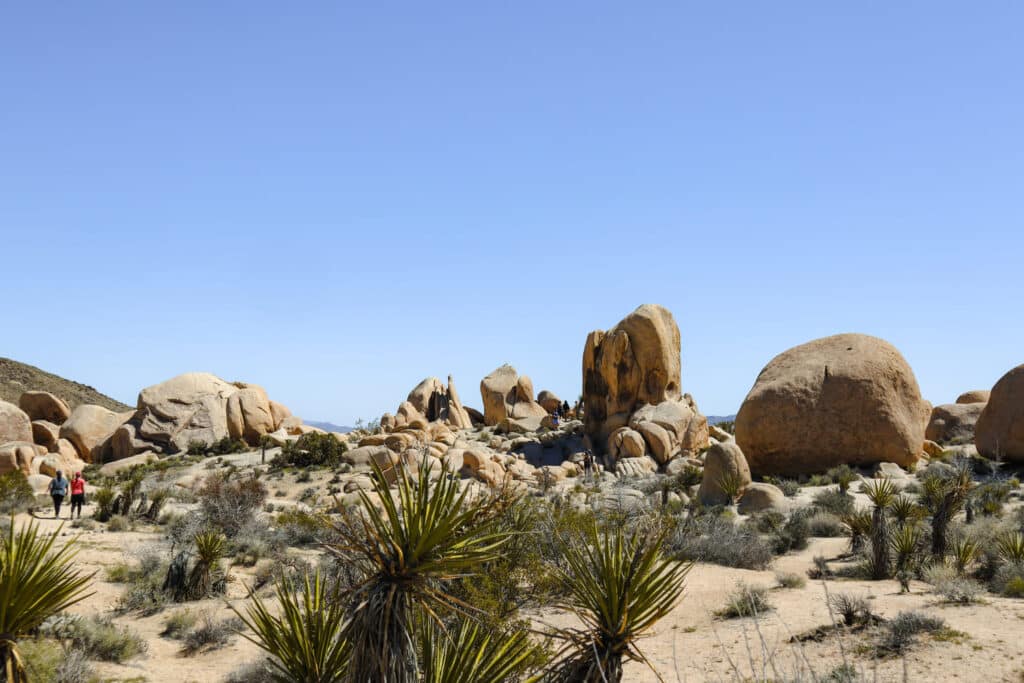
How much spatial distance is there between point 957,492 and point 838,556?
2874 millimetres

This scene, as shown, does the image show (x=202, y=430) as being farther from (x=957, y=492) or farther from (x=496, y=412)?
(x=957, y=492)

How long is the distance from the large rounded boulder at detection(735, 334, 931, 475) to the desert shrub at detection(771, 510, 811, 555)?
7.90m

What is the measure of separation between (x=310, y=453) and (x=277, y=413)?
10.2 m

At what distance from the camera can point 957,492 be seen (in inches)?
505

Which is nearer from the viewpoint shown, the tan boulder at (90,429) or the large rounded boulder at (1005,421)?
the large rounded boulder at (1005,421)

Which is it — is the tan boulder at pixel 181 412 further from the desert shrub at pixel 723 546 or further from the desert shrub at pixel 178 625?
the desert shrub at pixel 723 546

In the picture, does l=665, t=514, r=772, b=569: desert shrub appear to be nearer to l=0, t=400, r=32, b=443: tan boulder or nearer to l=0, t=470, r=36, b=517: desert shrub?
l=0, t=470, r=36, b=517: desert shrub

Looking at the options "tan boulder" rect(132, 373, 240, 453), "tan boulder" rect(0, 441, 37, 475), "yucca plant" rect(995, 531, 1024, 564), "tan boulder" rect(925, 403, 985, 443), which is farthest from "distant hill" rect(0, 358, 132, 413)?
"yucca plant" rect(995, 531, 1024, 564)

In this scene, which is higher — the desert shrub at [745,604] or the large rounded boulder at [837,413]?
the large rounded boulder at [837,413]

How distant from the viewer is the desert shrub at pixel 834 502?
1870cm

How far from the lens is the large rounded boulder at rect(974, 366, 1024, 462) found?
23.5 meters

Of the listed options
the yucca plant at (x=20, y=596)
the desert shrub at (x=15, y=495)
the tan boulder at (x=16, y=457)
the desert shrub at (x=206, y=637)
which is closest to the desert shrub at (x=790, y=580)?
Answer: the desert shrub at (x=206, y=637)

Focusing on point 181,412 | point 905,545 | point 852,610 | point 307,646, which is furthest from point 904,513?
point 181,412

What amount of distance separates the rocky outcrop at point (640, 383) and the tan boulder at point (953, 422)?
1002 centimetres
